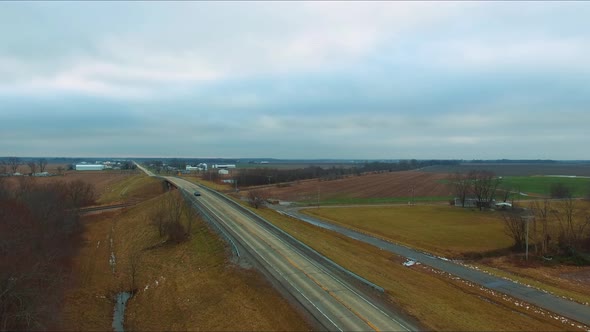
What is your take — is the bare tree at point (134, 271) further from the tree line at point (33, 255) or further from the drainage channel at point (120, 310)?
the tree line at point (33, 255)

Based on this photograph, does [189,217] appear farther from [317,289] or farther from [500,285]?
[500,285]

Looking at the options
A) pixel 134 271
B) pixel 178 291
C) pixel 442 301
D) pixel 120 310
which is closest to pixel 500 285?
pixel 442 301

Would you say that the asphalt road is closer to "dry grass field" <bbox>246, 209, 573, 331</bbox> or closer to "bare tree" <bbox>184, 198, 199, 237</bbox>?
"dry grass field" <bbox>246, 209, 573, 331</bbox>

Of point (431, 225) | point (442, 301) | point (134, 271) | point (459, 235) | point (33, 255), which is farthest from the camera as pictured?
point (431, 225)

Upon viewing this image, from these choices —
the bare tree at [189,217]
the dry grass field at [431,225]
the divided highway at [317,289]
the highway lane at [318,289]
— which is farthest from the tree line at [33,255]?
the dry grass field at [431,225]

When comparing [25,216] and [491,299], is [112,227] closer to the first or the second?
[25,216]
